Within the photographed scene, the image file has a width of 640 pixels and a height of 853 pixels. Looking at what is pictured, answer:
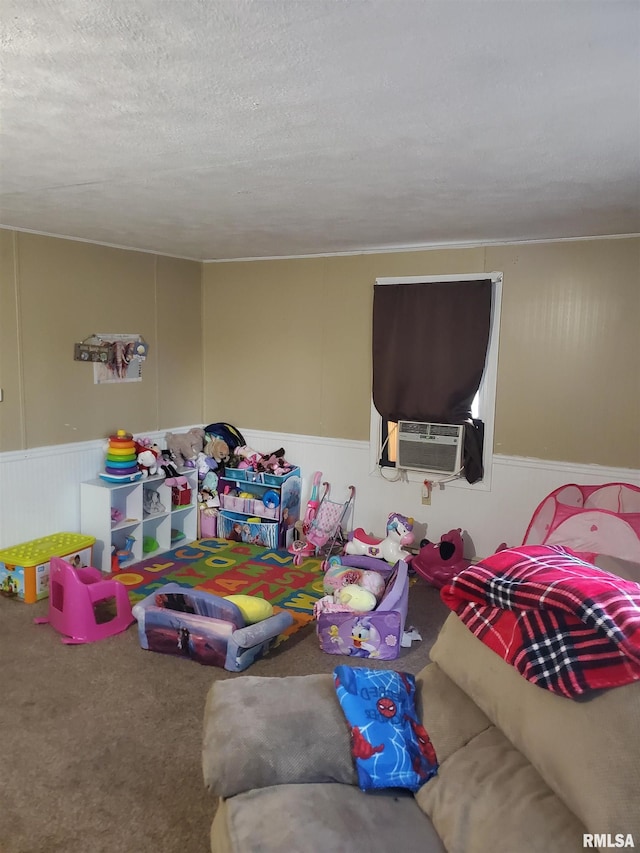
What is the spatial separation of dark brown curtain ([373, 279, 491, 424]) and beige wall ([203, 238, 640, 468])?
137mm

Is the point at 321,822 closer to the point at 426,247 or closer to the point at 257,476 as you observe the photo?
the point at 257,476

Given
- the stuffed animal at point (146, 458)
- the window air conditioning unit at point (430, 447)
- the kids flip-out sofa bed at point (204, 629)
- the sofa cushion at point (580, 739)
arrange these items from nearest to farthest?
the sofa cushion at point (580, 739) < the kids flip-out sofa bed at point (204, 629) < the window air conditioning unit at point (430, 447) < the stuffed animal at point (146, 458)

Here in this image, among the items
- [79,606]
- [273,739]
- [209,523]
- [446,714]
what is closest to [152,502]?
[209,523]

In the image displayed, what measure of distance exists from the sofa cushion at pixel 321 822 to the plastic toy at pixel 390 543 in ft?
8.16

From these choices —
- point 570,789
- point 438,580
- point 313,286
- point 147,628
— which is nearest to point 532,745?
point 570,789

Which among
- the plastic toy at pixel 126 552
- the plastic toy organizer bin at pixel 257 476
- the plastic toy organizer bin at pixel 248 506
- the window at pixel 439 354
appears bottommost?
the plastic toy at pixel 126 552

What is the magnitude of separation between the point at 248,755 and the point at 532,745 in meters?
0.76

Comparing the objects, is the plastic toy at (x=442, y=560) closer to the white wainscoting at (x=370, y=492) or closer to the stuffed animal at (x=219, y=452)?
the white wainscoting at (x=370, y=492)

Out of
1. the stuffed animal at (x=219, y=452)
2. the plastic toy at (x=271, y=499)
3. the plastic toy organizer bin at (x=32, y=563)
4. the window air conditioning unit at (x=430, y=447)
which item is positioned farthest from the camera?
the stuffed animal at (x=219, y=452)

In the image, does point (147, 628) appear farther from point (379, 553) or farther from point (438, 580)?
point (438, 580)

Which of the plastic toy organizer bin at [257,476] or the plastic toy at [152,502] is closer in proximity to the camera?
the plastic toy at [152,502]

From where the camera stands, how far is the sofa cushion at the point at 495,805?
1389mm

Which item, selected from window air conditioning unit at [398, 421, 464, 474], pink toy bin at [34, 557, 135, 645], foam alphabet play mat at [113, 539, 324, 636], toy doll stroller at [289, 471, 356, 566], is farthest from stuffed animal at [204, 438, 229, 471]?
pink toy bin at [34, 557, 135, 645]

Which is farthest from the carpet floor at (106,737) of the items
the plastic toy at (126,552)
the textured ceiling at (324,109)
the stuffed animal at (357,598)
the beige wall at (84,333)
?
the textured ceiling at (324,109)
